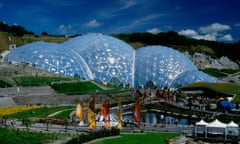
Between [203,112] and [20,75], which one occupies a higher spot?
[20,75]

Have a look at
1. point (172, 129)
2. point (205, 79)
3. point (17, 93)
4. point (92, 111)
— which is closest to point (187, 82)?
point (205, 79)

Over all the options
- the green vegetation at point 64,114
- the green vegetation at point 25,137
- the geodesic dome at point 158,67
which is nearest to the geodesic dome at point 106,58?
the geodesic dome at point 158,67

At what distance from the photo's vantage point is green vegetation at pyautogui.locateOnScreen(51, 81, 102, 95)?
69.2m

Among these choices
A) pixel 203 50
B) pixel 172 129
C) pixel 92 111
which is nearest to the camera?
pixel 92 111

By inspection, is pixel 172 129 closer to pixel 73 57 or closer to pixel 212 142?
pixel 212 142

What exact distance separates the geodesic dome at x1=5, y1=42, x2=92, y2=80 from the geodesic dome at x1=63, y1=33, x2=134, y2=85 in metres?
2.18

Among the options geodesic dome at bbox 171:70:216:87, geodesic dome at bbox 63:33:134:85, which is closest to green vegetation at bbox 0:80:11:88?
geodesic dome at bbox 63:33:134:85

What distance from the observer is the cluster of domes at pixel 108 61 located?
82.9 m

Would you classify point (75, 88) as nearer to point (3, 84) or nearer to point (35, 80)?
point (35, 80)

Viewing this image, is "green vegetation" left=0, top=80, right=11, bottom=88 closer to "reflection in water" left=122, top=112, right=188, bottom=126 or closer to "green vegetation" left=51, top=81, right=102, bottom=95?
"green vegetation" left=51, top=81, right=102, bottom=95

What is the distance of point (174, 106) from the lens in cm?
6188

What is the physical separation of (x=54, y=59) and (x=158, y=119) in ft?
113

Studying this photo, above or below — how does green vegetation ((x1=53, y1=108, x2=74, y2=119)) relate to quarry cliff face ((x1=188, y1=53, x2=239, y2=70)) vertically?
below

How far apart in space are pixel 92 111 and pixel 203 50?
157 metres
